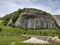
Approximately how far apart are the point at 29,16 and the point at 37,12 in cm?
401

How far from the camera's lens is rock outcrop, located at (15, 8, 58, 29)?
9827cm

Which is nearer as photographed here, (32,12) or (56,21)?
(32,12)

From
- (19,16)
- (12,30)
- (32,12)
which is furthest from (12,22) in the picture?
(12,30)

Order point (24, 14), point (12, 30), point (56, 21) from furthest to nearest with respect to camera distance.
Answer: point (56, 21) → point (24, 14) → point (12, 30)

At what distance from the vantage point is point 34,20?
99750mm

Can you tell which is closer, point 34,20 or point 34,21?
point 34,20

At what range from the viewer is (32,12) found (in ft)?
322

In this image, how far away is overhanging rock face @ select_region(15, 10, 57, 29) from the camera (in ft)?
323

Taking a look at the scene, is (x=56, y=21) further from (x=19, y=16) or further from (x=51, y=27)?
(x=19, y=16)

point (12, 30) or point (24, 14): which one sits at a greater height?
point (24, 14)

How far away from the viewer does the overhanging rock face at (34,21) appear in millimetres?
98306

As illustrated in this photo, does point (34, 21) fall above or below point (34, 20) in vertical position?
below

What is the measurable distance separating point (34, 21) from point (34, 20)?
1.53 ft

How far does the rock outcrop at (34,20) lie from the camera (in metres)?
98.3
